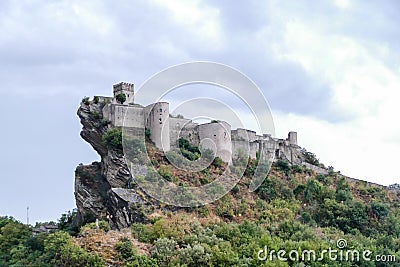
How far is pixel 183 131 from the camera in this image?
196 ft

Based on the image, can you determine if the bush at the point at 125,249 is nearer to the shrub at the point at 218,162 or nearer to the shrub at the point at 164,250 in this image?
the shrub at the point at 164,250

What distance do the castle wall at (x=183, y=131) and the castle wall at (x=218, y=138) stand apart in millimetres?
606

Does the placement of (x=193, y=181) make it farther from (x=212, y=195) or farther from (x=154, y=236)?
(x=154, y=236)

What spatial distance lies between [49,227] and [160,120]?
1507cm

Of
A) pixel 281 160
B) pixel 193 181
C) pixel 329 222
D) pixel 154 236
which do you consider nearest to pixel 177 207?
pixel 193 181

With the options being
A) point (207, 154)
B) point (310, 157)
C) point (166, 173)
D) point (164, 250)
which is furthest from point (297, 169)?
point (164, 250)

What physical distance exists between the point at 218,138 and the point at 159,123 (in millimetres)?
5422

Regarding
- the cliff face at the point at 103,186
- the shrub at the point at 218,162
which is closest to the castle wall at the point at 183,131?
the shrub at the point at 218,162

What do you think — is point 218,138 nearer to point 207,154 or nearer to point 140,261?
point 207,154

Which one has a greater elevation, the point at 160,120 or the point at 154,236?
the point at 160,120

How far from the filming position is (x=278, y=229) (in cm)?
4853

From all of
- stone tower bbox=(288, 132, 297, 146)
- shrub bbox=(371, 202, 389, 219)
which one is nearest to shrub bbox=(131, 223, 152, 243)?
shrub bbox=(371, 202, 389, 219)

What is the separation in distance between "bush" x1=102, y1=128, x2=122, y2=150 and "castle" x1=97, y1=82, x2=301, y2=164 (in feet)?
2.57

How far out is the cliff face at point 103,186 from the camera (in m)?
50.3
